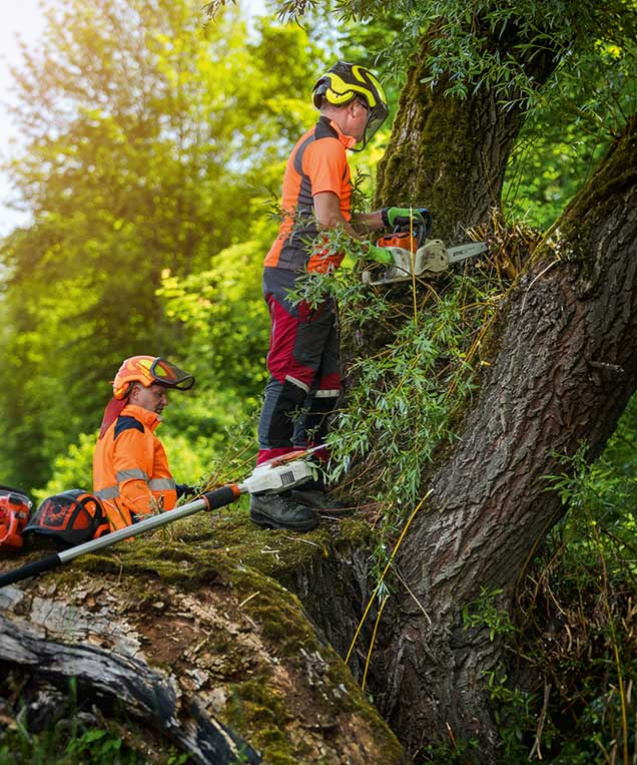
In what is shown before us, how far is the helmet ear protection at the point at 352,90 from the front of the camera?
427 centimetres

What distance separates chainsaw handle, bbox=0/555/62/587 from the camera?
2.99m

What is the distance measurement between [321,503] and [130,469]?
3.07ft

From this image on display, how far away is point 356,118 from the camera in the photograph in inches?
170

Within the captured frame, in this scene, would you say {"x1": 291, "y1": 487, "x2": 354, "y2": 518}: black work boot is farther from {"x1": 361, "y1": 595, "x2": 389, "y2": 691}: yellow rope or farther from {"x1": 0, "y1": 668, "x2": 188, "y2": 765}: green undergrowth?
{"x1": 0, "y1": 668, "x2": 188, "y2": 765}: green undergrowth

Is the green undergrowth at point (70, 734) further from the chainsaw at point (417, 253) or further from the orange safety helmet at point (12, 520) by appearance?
the chainsaw at point (417, 253)

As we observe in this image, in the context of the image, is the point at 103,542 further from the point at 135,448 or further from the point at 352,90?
the point at 352,90

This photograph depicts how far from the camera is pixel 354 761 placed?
8.95 ft

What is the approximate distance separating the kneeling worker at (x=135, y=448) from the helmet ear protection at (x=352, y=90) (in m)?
1.54

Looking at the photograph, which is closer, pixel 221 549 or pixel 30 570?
pixel 30 570

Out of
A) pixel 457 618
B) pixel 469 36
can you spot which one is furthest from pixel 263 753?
pixel 469 36

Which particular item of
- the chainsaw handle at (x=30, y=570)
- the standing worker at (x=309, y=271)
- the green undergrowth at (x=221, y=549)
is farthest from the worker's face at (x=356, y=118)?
the chainsaw handle at (x=30, y=570)

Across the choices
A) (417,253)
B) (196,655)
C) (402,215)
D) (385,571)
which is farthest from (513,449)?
(196,655)

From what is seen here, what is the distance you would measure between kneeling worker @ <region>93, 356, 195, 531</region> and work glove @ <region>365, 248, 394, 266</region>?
→ 1.11 metres

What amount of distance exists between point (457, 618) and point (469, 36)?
2.57 m
